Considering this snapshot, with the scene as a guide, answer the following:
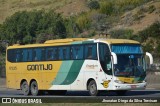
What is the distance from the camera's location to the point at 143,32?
3059 inches

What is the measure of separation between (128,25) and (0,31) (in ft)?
78.5

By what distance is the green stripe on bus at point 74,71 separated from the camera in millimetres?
34025

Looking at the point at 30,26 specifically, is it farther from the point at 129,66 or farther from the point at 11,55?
the point at 129,66

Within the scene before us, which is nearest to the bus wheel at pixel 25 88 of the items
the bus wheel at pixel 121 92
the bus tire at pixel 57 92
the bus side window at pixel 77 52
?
the bus tire at pixel 57 92

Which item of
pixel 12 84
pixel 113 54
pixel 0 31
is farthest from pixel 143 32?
pixel 113 54

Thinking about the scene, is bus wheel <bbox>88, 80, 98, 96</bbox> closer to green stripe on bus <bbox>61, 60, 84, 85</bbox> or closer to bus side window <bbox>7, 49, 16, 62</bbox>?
green stripe on bus <bbox>61, 60, 84, 85</bbox>

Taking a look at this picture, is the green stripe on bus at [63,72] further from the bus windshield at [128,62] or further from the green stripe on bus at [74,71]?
the bus windshield at [128,62]

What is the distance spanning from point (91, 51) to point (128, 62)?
7.23ft

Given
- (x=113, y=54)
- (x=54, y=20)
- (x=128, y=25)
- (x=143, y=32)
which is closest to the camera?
(x=113, y=54)

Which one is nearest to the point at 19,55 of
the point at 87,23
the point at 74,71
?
the point at 74,71

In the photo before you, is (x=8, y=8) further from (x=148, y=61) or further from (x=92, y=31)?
(x=148, y=61)

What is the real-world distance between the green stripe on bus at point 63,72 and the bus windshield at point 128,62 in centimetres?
326

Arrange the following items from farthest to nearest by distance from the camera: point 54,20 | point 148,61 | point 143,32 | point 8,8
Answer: point 8,8 → point 54,20 → point 143,32 → point 148,61

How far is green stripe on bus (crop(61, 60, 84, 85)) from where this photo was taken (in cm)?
Result: 3403
